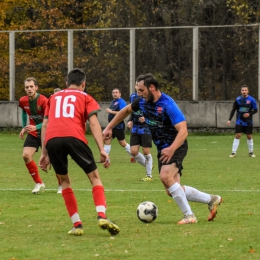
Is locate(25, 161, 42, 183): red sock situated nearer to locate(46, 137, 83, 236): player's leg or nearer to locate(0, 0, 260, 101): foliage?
locate(46, 137, 83, 236): player's leg

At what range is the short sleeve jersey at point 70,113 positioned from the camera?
28.9 feet

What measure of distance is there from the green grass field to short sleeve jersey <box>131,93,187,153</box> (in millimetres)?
1021

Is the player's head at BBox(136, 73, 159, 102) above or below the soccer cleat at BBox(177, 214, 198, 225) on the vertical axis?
above

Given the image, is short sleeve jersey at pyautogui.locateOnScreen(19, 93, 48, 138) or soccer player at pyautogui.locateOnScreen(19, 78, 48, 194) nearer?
soccer player at pyautogui.locateOnScreen(19, 78, 48, 194)

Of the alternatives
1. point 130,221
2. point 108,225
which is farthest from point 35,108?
point 108,225

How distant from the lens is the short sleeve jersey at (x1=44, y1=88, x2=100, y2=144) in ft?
28.9

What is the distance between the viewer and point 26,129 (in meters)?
13.7

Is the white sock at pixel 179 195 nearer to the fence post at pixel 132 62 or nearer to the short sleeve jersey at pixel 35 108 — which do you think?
the short sleeve jersey at pixel 35 108

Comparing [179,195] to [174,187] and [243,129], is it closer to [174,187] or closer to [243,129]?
[174,187]

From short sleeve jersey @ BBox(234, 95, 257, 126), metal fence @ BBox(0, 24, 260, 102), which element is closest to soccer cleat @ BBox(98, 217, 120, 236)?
short sleeve jersey @ BBox(234, 95, 257, 126)

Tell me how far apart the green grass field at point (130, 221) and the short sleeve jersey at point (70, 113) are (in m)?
1.11

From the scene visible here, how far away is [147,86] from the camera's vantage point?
9.42 meters

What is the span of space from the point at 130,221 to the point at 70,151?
1.71 metres

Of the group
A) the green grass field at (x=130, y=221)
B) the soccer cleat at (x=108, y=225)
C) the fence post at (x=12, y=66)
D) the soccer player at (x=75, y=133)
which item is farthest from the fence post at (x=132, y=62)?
the soccer cleat at (x=108, y=225)
